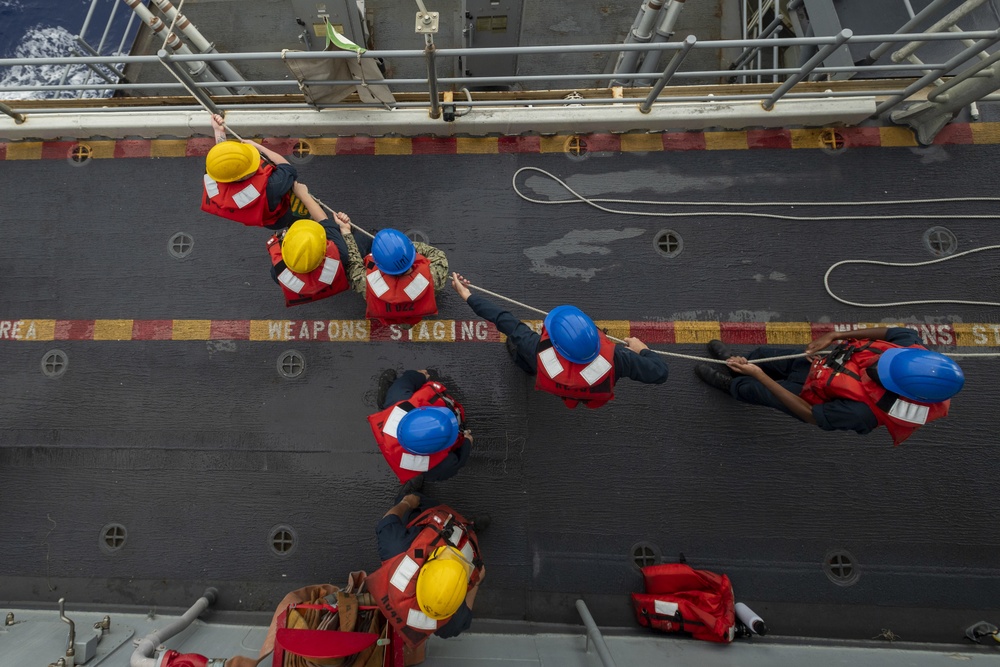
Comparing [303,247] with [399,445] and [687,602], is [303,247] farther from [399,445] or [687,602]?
[687,602]

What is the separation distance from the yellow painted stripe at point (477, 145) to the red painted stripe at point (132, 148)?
3.57 metres

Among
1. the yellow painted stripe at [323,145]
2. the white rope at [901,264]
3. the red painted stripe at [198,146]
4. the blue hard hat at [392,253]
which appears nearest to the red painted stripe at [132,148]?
the red painted stripe at [198,146]

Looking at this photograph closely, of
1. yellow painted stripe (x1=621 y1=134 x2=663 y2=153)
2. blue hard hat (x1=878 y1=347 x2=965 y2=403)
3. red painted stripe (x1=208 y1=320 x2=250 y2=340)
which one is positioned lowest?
blue hard hat (x1=878 y1=347 x2=965 y2=403)

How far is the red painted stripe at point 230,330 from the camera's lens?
18.3ft

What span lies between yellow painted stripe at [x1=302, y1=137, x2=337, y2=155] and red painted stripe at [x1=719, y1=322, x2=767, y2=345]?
4.66 metres

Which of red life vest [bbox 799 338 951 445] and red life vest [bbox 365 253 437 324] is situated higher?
red life vest [bbox 365 253 437 324]

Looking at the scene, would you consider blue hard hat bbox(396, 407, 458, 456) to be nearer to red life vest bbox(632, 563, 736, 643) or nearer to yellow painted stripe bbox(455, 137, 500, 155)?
red life vest bbox(632, 563, 736, 643)

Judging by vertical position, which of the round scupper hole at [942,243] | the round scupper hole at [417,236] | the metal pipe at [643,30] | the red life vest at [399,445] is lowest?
the red life vest at [399,445]

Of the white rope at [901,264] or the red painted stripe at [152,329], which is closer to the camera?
the white rope at [901,264]

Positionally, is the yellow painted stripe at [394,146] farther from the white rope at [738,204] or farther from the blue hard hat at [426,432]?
the blue hard hat at [426,432]

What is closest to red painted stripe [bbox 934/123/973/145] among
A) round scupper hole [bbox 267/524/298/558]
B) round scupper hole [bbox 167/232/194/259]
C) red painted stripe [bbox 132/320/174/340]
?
round scupper hole [bbox 267/524/298/558]

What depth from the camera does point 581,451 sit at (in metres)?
5.28

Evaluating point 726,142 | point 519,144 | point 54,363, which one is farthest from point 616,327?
point 54,363

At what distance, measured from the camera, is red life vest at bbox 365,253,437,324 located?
4.38m
